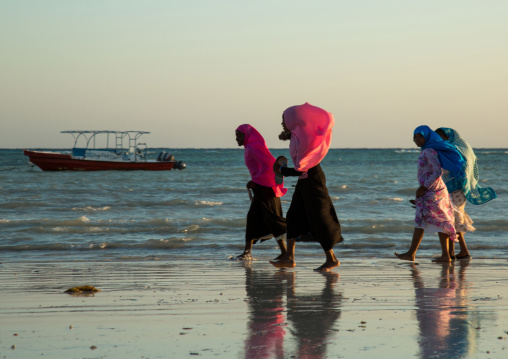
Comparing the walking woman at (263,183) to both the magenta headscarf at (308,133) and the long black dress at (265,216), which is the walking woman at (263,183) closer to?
the long black dress at (265,216)

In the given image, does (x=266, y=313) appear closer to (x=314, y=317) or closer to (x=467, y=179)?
(x=314, y=317)

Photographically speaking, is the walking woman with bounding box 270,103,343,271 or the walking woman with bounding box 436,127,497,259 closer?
the walking woman with bounding box 270,103,343,271

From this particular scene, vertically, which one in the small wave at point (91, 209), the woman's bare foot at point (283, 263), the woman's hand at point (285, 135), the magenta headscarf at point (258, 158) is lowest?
the small wave at point (91, 209)

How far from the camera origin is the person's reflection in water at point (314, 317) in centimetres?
340

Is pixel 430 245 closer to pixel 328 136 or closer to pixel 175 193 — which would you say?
pixel 328 136

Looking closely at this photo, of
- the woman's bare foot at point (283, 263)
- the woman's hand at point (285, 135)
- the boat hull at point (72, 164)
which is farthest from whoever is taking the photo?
the boat hull at point (72, 164)

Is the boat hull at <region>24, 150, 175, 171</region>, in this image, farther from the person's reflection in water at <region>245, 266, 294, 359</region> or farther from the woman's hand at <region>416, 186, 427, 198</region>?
the person's reflection in water at <region>245, 266, 294, 359</region>

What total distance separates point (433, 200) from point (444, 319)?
3028mm

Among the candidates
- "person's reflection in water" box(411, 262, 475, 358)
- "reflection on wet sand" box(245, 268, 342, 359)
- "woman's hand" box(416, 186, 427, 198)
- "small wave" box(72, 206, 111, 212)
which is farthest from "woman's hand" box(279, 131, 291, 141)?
"small wave" box(72, 206, 111, 212)

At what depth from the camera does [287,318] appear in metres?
4.14

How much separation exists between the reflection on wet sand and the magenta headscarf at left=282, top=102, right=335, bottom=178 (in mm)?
1055

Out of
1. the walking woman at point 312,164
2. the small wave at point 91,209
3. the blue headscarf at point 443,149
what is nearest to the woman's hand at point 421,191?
the blue headscarf at point 443,149

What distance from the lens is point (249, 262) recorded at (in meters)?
7.37

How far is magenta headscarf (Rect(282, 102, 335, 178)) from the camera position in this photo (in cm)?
622
